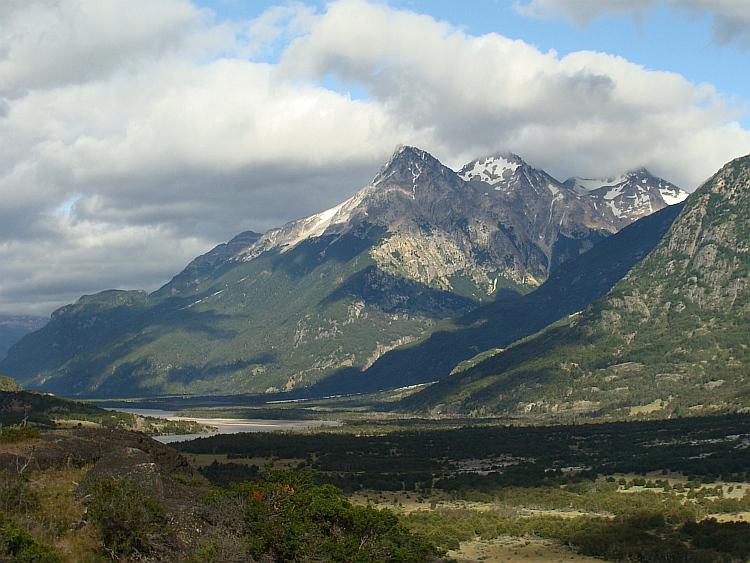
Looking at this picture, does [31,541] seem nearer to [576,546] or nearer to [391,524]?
[391,524]

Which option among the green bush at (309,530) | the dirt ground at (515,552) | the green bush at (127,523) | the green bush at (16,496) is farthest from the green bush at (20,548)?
the dirt ground at (515,552)

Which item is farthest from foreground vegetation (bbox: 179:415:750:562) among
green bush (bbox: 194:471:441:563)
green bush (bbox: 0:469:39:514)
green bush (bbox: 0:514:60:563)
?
green bush (bbox: 0:514:60:563)

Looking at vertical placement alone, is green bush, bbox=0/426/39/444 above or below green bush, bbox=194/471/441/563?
above

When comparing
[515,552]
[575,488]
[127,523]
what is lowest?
[575,488]

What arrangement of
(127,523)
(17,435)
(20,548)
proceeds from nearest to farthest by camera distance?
(20,548), (127,523), (17,435)

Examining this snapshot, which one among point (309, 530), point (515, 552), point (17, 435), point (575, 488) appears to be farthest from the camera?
point (575, 488)

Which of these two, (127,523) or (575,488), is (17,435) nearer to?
(127,523)

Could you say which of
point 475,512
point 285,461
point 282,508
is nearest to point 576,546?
point 475,512

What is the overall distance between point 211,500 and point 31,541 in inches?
527

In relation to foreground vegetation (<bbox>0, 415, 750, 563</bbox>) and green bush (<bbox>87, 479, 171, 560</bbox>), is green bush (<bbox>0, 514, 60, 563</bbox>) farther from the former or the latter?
green bush (<bbox>87, 479, 171, 560</bbox>)

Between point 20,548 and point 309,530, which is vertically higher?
point 20,548

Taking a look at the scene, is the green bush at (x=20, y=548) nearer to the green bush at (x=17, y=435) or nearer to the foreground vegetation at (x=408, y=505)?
the foreground vegetation at (x=408, y=505)

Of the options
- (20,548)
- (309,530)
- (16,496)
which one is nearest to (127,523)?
(20,548)

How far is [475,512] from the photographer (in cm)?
10819
